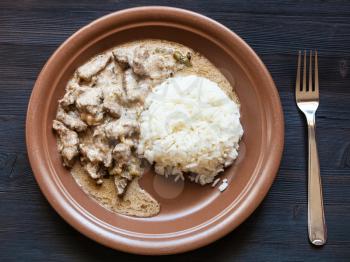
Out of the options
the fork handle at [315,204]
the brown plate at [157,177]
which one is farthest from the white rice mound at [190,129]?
the fork handle at [315,204]

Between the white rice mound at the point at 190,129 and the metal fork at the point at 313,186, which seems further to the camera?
the metal fork at the point at 313,186

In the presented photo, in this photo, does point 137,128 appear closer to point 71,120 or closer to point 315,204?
point 71,120

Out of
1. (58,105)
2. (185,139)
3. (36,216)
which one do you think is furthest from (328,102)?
(36,216)

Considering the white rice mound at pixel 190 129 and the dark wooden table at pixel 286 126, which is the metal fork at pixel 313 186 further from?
the white rice mound at pixel 190 129

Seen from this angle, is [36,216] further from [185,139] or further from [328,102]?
[328,102]

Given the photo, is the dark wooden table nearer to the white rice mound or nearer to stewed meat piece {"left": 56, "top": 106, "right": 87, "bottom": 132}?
stewed meat piece {"left": 56, "top": 106, "right": 87, "bottom": 132}

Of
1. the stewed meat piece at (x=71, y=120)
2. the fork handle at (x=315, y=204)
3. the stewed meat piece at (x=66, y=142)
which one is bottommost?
the fork handle at (x=315, y=204)

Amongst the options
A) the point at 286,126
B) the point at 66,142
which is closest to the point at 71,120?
the point at 66,142
